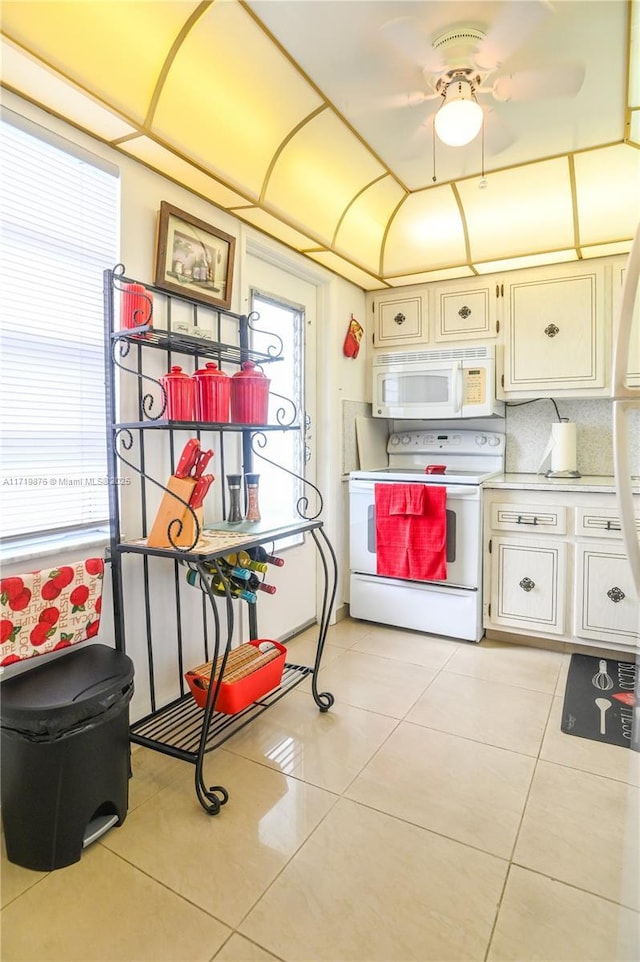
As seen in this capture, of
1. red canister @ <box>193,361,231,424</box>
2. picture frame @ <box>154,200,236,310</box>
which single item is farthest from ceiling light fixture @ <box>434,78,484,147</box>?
red canister @ <box>193,361,231,424</box>

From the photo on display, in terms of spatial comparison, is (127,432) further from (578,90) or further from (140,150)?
(578,90)

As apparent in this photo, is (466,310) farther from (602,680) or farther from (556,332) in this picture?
(602,680)

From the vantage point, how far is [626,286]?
0.94 m

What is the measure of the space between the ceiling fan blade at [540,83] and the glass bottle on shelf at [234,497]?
166 centimetres

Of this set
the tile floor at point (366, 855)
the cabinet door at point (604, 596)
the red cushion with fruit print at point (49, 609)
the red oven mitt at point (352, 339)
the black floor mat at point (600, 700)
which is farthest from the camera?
the red oven mitt at point (352, 339)

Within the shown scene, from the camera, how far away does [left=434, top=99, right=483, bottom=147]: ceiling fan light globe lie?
5.31ft

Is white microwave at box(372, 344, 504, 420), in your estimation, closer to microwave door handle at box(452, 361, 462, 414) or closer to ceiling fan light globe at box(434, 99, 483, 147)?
microwave door handle at box(452, 361, 462, 414)

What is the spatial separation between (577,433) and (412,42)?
2.22 meters

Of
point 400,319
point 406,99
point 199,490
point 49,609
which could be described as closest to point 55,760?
point 49,609

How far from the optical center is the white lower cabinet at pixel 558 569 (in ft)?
8.42

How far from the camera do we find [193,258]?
2020 mm

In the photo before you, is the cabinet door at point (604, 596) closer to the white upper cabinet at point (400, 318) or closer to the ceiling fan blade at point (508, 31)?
the white upper cabinet at point (400, 318)

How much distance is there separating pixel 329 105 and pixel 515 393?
1761 mm

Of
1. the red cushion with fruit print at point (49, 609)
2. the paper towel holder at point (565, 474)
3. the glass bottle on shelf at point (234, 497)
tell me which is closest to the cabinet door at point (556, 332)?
the paper towel holder at point (565, 474)
